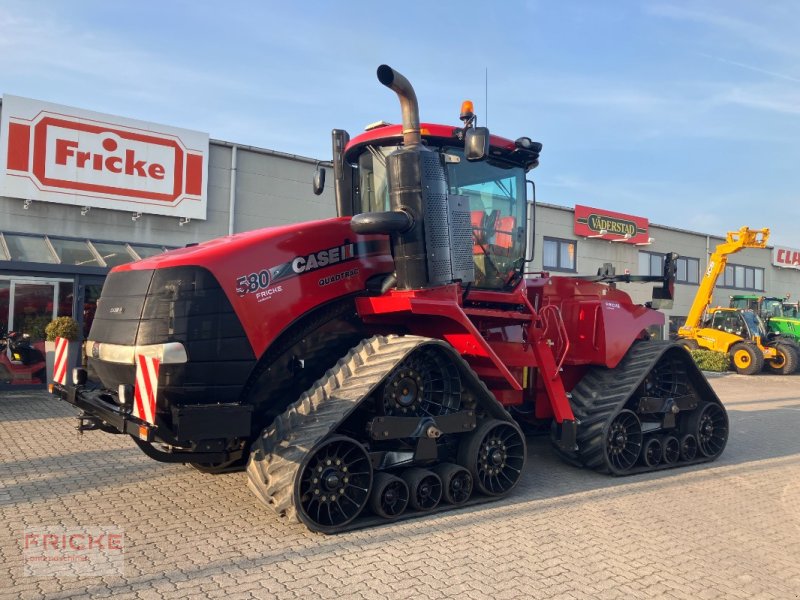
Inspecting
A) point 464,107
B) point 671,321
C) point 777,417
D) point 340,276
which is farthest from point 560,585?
point 671,321

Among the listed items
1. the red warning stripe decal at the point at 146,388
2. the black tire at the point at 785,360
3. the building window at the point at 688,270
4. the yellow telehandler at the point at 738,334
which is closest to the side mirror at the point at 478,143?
the red warning stripe decal at the point at 146,388

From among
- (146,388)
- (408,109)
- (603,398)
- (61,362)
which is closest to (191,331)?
(146,388)

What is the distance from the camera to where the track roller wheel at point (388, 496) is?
16.1 feet

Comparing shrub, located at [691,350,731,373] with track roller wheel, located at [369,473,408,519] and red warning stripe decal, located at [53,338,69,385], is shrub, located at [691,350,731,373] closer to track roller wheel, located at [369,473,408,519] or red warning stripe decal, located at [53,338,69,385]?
track roller wheel, located at [369,473,408,519]

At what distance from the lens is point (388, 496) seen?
5.01 metres

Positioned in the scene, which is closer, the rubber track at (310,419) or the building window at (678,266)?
the rubber track at (310,419)

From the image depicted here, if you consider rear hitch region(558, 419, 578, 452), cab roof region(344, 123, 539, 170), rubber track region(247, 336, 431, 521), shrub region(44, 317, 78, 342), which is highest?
cab roof region(344, 123, 539, 170)

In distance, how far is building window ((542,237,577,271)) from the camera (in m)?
24.0

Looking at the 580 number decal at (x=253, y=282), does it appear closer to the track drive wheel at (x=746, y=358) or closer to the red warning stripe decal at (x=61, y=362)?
the red warning stripe decal at (x=61, y=362)

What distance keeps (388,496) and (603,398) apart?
2967mm

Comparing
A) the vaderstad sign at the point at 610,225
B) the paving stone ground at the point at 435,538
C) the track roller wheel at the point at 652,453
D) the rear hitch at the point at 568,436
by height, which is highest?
the vaderstad sign at the point at 610,225

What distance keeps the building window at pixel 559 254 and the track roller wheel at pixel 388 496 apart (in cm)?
1952

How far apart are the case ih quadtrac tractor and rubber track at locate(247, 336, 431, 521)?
0.5 inches

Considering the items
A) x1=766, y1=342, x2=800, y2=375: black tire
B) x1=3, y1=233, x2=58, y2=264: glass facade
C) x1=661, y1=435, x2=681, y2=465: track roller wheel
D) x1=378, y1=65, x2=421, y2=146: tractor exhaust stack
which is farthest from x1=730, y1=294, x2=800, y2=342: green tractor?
x1=3, y1=233, x2=58, y2=264: glass facade
